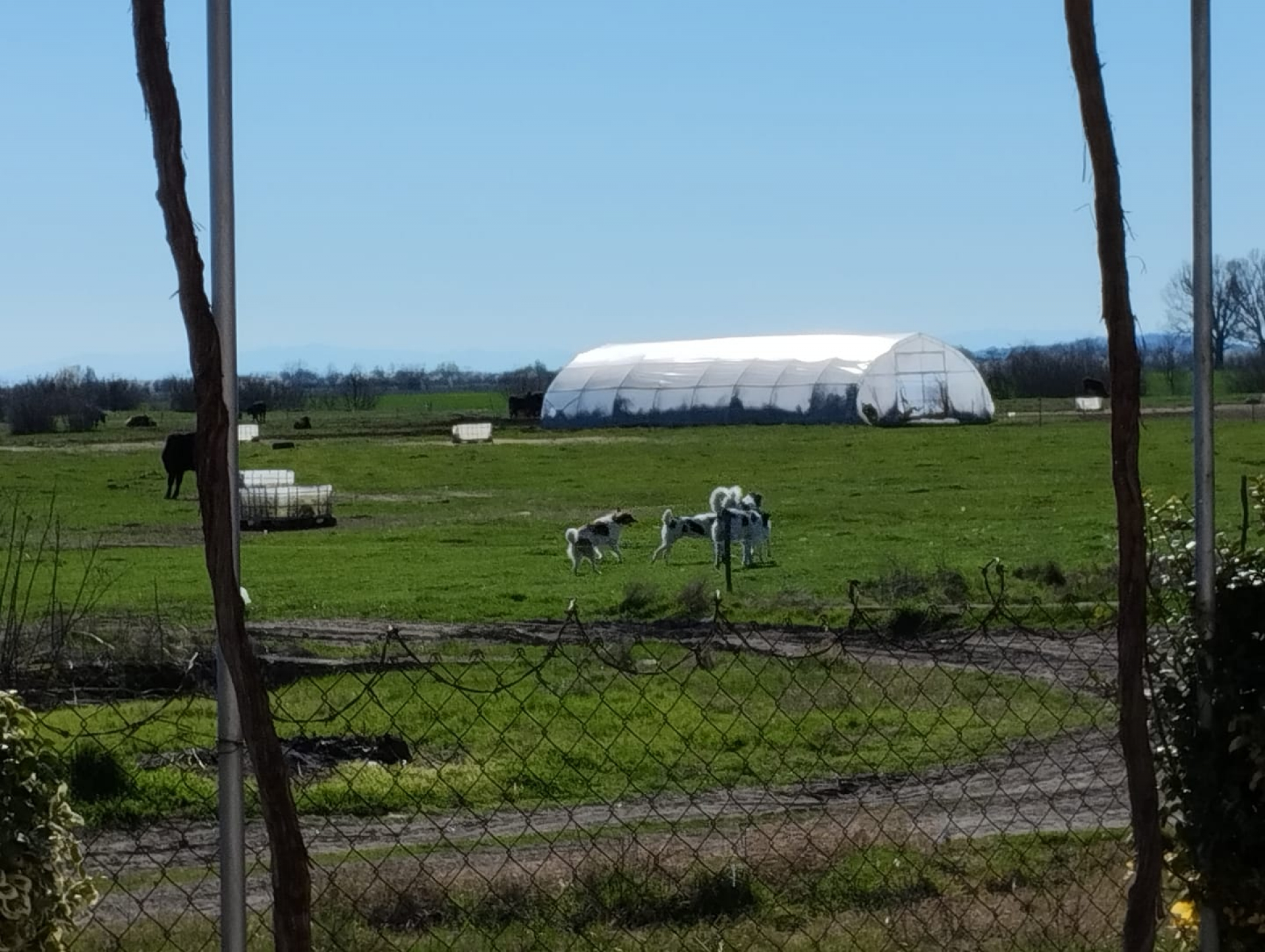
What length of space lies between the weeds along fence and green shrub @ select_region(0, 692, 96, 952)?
102 centimetres

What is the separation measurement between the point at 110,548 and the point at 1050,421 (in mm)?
37346

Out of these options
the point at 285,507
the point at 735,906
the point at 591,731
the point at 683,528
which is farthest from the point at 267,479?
the point at 735,906

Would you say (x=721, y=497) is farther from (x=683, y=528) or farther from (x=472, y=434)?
(x=472, y=434)

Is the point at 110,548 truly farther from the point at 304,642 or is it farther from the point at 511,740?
the point at 511,740

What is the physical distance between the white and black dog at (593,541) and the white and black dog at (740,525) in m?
1.34

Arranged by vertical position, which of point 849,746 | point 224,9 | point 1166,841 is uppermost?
point 224,9

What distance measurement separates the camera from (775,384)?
5953 cm

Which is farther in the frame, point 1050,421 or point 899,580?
point 1050,421

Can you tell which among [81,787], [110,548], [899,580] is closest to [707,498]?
[110,548]

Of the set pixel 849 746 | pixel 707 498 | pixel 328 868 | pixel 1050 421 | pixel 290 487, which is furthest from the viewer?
pixel 1050 421

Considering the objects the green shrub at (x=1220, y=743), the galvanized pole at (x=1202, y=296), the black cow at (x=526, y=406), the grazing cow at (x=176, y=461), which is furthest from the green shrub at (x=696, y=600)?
the black cow at (x=526, y=406)

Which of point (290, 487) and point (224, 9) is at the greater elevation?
point (224, 9)

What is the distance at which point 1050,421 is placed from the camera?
182ft

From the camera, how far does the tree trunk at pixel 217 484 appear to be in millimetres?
3041
